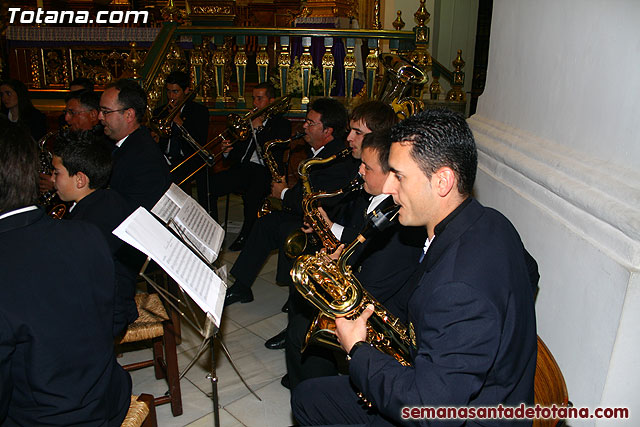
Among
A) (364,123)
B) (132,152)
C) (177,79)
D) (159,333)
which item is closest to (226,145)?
(177,79)

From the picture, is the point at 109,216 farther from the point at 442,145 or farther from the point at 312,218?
the point at 442,145

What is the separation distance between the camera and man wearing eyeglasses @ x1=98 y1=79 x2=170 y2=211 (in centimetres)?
333

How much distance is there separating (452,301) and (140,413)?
4.66 feet

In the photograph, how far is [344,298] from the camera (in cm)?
196

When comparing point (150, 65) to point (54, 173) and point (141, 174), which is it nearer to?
point (141, 174)

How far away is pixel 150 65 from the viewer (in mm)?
5711

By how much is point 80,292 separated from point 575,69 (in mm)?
2142

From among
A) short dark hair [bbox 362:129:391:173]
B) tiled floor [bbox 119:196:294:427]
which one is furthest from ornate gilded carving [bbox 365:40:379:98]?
short dark hair [bbox 362:129:391:173]

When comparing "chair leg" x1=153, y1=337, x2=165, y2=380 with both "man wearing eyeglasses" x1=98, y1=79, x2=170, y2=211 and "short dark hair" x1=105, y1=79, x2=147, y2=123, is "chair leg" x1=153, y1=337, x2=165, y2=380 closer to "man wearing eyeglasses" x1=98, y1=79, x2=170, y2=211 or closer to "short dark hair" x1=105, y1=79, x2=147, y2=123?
"man wearing eyeglasses" x1=98, y1=79, x2=170, y2=211

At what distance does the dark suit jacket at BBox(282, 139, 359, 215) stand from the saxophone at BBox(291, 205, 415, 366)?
5.00 ft

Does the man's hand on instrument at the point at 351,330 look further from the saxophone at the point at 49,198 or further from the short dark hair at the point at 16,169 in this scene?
the saxophone at the point at 49,198

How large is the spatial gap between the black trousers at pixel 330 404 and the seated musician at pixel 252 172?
10.4ft

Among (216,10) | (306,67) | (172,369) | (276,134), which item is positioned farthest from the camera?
(216,10)

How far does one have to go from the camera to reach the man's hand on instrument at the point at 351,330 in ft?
5.52
